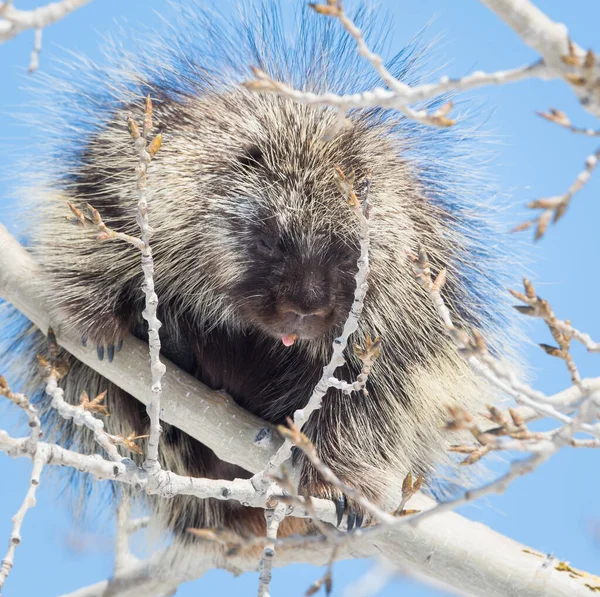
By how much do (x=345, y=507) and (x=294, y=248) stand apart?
879 mm

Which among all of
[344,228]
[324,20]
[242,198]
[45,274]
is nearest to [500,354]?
[344,228]

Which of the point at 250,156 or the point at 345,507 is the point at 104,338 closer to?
the point at 250,156

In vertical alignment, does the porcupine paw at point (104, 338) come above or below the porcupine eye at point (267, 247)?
below

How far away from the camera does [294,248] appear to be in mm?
2930

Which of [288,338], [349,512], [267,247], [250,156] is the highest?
[250,156]

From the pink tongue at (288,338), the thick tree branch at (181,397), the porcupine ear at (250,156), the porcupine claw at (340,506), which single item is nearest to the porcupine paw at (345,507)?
the porcupine claw at (340,506)

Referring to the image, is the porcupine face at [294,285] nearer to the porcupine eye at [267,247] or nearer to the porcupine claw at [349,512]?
the porcupine eye at [267,247]

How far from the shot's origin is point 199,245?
10.7 ft

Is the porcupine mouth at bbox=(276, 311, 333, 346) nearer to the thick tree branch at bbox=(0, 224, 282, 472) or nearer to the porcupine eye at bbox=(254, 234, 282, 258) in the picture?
the porcupine eye at bbox=(254, 234, 282, 258)

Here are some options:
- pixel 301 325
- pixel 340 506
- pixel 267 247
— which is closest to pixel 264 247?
pixel 267 247

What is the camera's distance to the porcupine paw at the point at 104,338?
305 centimetres

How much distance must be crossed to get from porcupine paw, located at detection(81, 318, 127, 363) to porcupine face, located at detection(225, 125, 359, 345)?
43 cm

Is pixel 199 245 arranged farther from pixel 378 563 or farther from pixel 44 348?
pixel 378 563

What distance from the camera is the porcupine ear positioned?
10.5 ft
